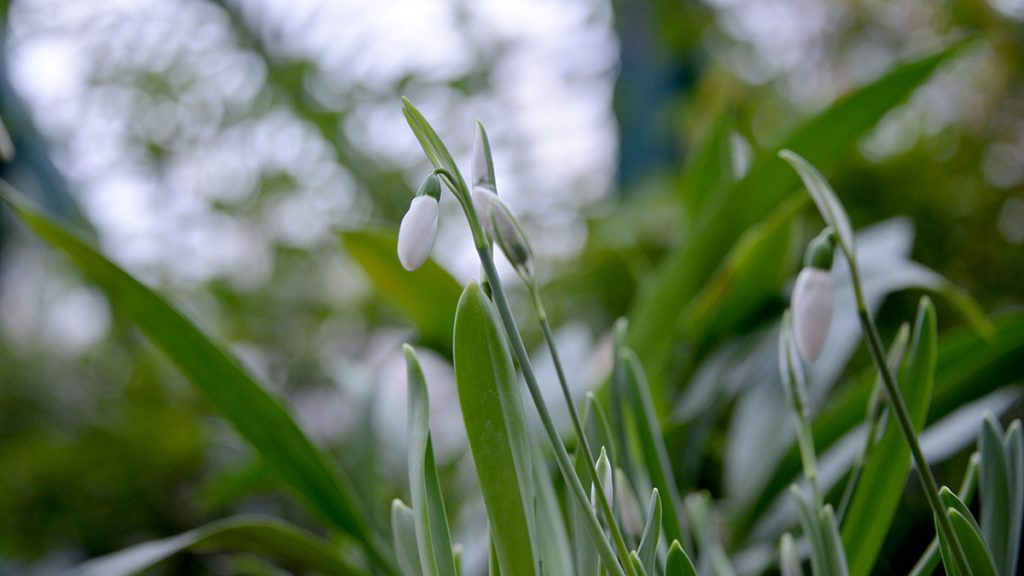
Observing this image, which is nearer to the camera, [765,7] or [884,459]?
[884,459]

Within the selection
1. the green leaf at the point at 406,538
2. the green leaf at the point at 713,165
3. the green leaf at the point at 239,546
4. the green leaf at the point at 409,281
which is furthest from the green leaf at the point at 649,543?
the green leaf at the point at 713,165

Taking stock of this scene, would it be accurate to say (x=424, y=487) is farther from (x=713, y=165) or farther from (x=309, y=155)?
(x=309, y=155)

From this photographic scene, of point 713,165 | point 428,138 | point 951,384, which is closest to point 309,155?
point 713,165

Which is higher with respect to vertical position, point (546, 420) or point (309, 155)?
point (309, 155)

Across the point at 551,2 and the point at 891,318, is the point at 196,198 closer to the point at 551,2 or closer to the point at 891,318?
the point at 551,2

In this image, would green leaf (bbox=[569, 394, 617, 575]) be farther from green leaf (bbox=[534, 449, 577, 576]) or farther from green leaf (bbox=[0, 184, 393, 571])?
green leaf (bbox=[0, 184, 393, 571])

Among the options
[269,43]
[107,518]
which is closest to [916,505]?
[107,518]
